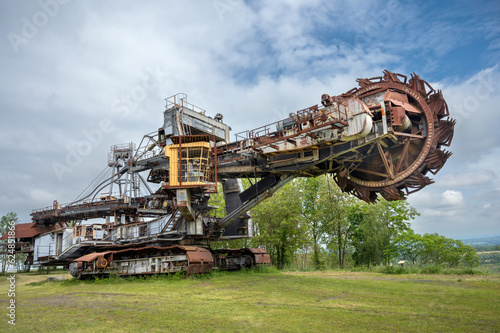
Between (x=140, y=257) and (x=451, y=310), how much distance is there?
637 inches

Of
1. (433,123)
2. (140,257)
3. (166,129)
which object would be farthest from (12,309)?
(433,123)

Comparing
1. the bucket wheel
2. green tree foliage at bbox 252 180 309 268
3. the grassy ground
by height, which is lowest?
the grassy ground

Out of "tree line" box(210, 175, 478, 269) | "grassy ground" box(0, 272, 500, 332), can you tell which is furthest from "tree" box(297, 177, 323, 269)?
"grassy ground" box(0, 272, 500, 332)

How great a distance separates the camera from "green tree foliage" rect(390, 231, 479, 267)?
1294 inches

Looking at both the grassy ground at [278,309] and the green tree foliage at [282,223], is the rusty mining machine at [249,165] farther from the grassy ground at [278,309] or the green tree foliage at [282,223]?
the green tree foliage at [282,223]

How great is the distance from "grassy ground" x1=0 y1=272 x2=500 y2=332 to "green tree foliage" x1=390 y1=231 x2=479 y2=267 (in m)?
20.8

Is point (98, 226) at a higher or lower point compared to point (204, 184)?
lower

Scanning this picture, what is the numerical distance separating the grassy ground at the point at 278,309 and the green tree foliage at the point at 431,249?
820 inches

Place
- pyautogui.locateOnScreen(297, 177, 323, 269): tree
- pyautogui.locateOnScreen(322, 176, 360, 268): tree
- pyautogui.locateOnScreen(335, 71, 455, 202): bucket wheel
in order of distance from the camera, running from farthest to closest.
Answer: pyautogui.locateOnScreen(297, 177, 323, 269): tree
pyautogui.locateOnScreen(322, 176, 360, 268): tree
pyautogui.locateOnScreen(335, 71, 455, 202): bucket wheel

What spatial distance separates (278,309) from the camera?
30.7 feet

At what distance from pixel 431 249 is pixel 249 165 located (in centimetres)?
2444

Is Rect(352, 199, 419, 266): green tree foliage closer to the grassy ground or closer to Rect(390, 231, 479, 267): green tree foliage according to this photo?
Rect(390, 231, 479, 267): green tree foliage

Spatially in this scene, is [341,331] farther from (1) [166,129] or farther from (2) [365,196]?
(1) [166,129]

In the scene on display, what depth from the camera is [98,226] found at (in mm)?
25141
